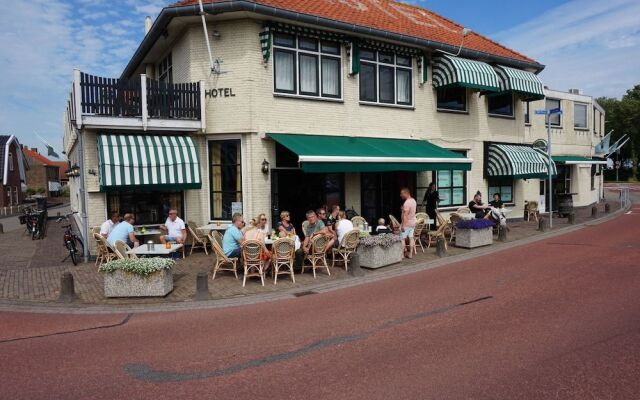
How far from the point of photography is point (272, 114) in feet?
43.3

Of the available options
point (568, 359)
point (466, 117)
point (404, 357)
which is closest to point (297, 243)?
point (404, 357)

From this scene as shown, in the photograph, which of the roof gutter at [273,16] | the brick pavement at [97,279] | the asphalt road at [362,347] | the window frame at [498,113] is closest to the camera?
the asphalt road at [362,347]

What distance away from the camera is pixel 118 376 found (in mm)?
5098

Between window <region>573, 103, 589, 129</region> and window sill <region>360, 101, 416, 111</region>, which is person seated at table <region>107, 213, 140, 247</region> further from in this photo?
window <region>573, 103, 589, 129</region>

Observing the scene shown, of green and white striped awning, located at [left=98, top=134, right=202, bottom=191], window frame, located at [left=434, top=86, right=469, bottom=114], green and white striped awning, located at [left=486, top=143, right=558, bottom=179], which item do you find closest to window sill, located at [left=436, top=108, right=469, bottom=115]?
window frame, located at [left=434, top=86, right=469, bottom=114]

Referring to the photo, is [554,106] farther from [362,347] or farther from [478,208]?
[362,347]

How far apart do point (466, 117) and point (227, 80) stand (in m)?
9.69

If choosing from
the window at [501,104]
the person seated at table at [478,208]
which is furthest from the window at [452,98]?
the person seated at table at [478,208]

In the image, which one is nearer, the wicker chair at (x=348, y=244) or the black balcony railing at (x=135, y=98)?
the wicker chair at (x=348, y=244)

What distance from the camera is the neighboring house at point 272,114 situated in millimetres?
12172

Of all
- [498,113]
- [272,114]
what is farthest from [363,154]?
[498,113]

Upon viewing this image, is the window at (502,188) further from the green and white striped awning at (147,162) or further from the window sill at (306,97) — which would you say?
the green and white striped awning at (147,162)

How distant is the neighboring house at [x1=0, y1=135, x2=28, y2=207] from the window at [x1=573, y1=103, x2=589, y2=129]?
45.9 meters

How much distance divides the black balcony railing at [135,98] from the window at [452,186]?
9.18 meters
